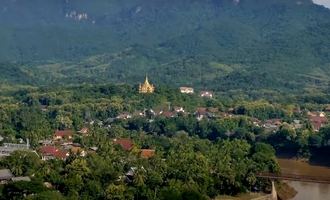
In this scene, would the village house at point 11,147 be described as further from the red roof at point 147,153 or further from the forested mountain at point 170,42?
the forested mountain at point 170,42

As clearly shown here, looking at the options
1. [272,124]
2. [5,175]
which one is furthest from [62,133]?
[272,124]

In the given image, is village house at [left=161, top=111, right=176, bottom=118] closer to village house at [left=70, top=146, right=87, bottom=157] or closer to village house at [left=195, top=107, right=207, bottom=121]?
village house at [left=195, top=107, right=207, bottom=121]

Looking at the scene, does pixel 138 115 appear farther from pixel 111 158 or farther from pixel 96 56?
pixel 96 56

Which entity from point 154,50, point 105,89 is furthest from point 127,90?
point 154,50

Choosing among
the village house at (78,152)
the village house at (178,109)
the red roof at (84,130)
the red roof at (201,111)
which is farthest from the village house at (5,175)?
the village house at (178,109)

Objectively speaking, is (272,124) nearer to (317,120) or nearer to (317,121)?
(317,121)

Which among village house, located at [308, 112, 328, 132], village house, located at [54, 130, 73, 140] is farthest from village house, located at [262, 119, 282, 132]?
village house, located at [54, 130, 73, 140]

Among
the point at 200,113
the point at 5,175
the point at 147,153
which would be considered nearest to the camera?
the point at 5,175
